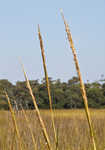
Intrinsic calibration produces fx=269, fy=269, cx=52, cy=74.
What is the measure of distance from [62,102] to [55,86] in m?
0.77

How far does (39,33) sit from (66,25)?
2.9 inches

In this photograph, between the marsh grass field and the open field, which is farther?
the open field

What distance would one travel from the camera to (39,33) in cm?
49

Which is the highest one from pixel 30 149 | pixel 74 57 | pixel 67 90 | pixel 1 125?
pixel 67 90

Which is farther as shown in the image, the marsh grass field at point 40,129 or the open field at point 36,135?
the open field at point 36,135

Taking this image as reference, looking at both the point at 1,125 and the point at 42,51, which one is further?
the point at 1,125

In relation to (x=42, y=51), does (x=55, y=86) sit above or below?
above

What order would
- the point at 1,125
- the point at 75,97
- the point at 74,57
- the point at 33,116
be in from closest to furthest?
1. the point at 74,57
2. the point at 33,116
3. the point at 1,125
4. the point at 75,97

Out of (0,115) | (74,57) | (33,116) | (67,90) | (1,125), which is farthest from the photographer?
(67,90)

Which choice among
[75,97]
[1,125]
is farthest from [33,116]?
[75,97]

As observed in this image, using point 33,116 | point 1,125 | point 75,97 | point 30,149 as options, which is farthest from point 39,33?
point 75,97

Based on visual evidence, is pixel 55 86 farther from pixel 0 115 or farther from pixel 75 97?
pixel 0 115

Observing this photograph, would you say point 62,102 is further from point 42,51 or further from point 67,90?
point 42,51

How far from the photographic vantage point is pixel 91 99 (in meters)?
11.5
